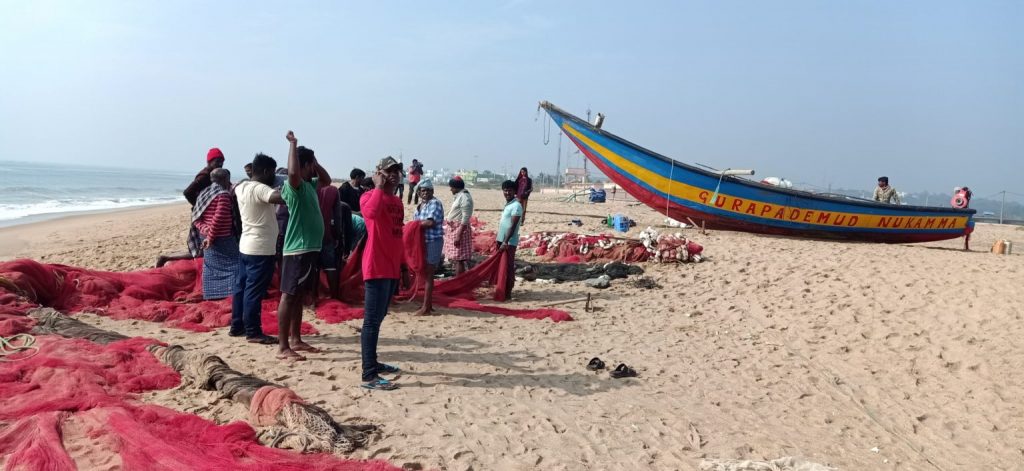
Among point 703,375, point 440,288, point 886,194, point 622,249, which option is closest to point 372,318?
point 703,375

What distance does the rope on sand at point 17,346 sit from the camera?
4.27 metres

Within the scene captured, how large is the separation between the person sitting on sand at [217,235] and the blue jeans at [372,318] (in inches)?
98.0

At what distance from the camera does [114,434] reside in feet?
10.2

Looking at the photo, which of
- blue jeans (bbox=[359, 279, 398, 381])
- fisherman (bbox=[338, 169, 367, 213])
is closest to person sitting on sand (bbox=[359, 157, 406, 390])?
blue jeans (bbox=[359, 279, 398, 381])

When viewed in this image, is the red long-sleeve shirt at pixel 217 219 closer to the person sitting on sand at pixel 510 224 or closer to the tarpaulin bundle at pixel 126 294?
the tarpaulin bundle at pixel 126 294

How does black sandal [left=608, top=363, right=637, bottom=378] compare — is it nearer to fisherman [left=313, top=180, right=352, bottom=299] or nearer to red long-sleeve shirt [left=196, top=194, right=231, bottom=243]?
fisherman [left=313, top=180, right=352, bottom=299]

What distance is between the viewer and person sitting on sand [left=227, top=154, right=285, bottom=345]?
16.0 ft

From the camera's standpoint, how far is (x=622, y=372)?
505 cm

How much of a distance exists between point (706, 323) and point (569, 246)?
13.2ft

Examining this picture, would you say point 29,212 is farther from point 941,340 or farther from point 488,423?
point 941,340

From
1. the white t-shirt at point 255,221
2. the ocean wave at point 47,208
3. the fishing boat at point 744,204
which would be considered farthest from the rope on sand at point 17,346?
the ocean wave at point 47,208

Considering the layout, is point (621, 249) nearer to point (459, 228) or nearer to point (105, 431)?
point (459, 228)

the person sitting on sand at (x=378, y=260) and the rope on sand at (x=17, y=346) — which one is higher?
the person sitting on sand at (x=378, y=260)

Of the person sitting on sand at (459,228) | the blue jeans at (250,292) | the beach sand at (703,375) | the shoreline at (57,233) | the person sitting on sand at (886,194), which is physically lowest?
the shoreline at (57,233)
